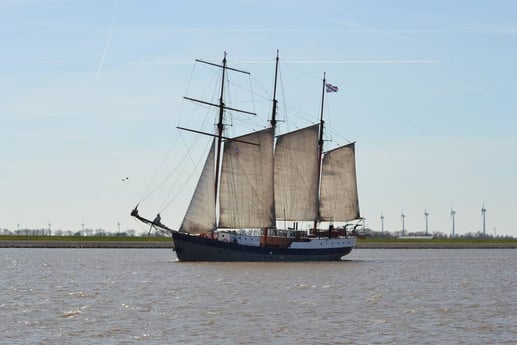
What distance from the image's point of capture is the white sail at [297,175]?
436 ft

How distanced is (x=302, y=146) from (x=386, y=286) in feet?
155

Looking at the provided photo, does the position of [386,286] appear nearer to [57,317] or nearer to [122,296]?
[122,296]

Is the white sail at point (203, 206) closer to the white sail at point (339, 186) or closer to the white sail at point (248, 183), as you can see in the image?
the white sail at point (248, 183)

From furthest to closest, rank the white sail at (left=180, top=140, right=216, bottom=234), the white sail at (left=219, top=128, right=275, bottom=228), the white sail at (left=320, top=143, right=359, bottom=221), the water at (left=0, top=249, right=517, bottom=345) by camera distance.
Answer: the white sail at (left=320, top=143, right=359, bottom=221) → the white sail at (left=219, top=128, right=275, bottom=228) → the white sail at (left=180, top=140, right=216, bottom=234) → the water at (left=0, top=249, right=517, bottom=345)

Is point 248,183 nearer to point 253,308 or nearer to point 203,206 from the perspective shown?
point 203,206

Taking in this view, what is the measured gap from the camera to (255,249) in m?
129

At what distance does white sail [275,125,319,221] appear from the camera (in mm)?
133000

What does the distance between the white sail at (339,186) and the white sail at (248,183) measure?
12073 mm

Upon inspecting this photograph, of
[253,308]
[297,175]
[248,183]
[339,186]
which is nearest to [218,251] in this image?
[248,183]

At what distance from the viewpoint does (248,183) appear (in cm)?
12681

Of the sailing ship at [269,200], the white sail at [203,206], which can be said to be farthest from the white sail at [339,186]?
the white sail at [203,206]

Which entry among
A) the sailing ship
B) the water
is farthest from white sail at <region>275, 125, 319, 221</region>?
the water

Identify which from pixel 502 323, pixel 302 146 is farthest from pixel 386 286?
pixel 302 146

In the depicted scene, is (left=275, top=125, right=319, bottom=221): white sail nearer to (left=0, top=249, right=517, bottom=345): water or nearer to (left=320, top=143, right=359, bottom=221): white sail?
(left=320, top=143, right=359, bottom=221): white sail
